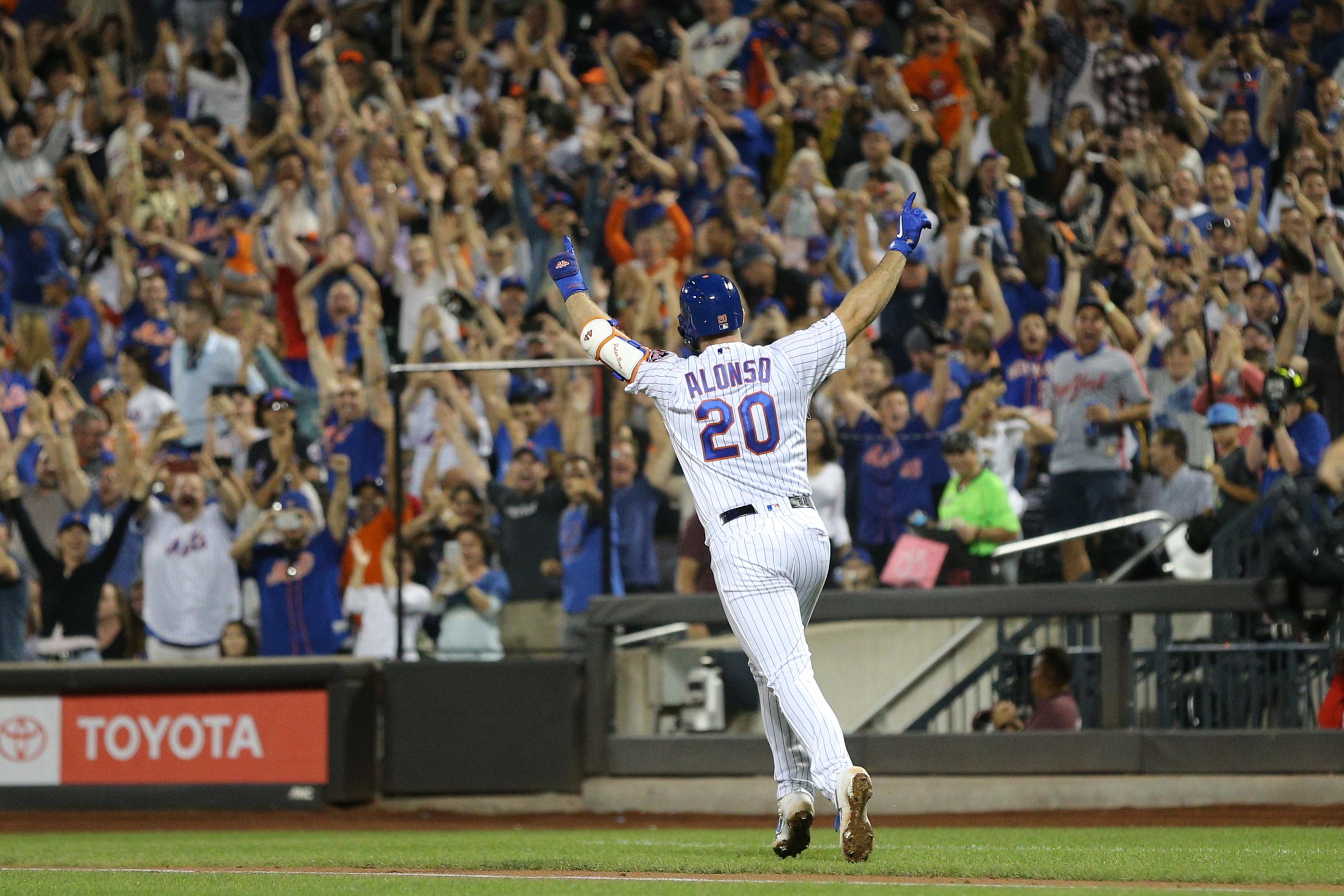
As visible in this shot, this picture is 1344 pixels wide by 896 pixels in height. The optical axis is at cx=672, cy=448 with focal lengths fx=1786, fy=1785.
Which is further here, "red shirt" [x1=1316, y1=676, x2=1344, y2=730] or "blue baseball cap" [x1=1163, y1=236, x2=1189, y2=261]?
"blue baseball cap" [x1=1163, y1=236, x2=1189, y2=261]

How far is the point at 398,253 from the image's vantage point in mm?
15688

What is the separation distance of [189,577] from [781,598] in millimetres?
6385

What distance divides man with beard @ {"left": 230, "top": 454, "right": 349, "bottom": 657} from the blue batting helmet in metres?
5.26

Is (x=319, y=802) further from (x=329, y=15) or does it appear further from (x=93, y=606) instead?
(x=329, y=15)

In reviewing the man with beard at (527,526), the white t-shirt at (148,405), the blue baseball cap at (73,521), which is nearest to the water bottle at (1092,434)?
the man with beard at (527,526)

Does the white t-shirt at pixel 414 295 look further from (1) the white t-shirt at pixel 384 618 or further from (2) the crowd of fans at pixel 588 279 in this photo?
(1) the white t-shirt at pixel 384 618

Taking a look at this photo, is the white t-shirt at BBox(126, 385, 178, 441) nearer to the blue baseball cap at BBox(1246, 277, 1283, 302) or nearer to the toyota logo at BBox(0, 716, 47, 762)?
the toyota logo at BBox(0, 716, 47, 762)

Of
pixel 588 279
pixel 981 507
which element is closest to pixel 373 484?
pixel 588 279

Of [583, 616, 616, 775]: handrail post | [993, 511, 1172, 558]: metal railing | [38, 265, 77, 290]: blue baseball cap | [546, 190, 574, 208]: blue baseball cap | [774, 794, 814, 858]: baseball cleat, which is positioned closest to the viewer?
[774, 794, 814, 858]: baseball cleat

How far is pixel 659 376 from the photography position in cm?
702

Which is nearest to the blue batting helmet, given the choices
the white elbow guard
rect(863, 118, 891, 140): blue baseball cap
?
the white elbow guard

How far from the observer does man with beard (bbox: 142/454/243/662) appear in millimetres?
11922

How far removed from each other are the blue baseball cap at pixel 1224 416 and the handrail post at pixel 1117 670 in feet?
4.19

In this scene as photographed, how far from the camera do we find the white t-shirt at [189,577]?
1191 cm
